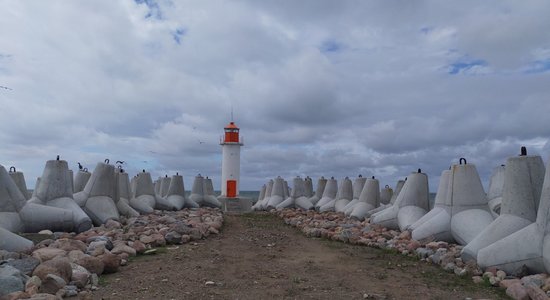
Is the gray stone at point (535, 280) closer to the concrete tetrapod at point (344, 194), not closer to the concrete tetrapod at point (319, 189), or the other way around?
the concrete tetrapod at point (344, 194)

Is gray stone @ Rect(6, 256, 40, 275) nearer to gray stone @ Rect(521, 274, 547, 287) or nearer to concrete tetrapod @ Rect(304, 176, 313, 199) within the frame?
gray stone @ Rect(521, 274, 547, 287)

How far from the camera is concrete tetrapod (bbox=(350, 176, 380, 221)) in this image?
712 inches

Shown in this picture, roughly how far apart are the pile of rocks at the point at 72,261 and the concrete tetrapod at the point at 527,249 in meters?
6.04

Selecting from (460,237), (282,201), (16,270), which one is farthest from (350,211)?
(16,270)

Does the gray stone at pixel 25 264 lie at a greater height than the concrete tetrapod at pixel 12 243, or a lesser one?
lesser

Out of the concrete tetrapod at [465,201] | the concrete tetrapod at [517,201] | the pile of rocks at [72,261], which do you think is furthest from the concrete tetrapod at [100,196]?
the concrete tetrapod at [517,201]

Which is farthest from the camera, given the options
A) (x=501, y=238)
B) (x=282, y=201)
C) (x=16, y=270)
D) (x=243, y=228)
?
(x=282, y=201)

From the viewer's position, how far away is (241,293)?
22.9 ft

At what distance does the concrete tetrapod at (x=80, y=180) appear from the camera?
58.9 ft

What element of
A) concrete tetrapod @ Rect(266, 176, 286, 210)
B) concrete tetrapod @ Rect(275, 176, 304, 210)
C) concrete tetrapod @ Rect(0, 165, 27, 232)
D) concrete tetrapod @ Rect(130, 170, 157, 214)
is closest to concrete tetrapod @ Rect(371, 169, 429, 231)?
concrete tetrapod @ Rect(0, 165, 27, 232)

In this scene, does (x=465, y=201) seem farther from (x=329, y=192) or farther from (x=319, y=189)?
(x=319, y=189)

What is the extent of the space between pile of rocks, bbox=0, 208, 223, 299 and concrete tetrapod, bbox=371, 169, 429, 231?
5.41 metres

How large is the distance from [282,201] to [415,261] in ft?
53.7

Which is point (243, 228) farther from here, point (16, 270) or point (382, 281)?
point (16, 270)
